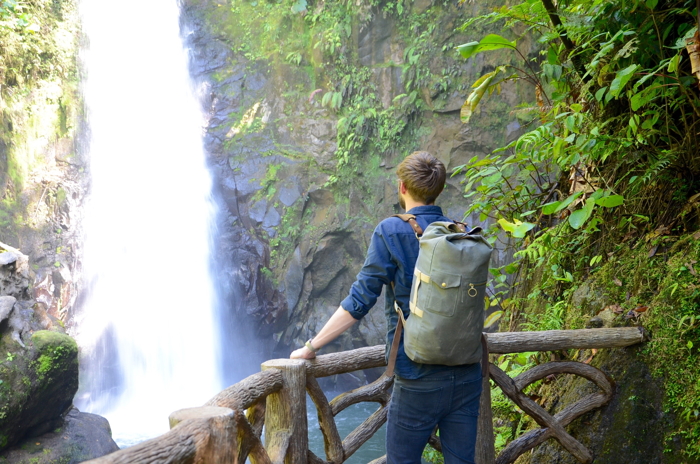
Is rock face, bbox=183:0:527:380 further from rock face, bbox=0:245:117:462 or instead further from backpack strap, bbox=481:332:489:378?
backpack strap, bbox=481:332:489:378

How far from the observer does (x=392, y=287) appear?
1956 mm

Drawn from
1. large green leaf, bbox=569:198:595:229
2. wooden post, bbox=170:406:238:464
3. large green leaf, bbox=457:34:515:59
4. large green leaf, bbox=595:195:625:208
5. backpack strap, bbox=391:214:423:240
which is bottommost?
wooden post, bbox=170:406:238:464

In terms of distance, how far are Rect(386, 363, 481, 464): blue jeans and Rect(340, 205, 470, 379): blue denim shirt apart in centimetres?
5

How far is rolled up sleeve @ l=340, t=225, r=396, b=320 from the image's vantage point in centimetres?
190

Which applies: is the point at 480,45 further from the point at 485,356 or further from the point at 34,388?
the point at 34,388

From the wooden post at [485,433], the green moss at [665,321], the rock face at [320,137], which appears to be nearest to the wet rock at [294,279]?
the rock face at [320,137]

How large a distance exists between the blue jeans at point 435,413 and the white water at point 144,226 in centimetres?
1025

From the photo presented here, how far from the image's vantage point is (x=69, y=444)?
7230mm

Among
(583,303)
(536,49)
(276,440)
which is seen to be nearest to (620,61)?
(583,303)

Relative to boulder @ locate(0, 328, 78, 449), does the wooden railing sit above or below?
above

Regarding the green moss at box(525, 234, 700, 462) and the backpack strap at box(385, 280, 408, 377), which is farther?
the green moss at box(525, 234, 700, 462)

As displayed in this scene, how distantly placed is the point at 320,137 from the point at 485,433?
10651 mm

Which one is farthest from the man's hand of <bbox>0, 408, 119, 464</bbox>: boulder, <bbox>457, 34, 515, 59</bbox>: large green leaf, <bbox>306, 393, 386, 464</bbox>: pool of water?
<bbox>306, 393, 386, 464</bbox>: pool of water

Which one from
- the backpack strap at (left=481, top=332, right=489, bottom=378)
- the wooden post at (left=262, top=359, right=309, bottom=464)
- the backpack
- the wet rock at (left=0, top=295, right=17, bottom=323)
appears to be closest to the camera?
the backpack
